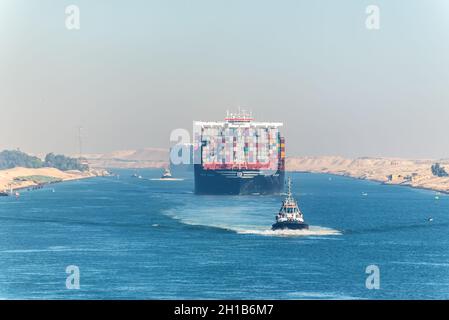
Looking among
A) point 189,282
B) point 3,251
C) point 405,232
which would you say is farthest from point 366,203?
point 189,282

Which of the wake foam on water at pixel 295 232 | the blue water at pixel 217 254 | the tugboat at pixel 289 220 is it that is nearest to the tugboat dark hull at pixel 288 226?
the tugboat at pixel 289 220

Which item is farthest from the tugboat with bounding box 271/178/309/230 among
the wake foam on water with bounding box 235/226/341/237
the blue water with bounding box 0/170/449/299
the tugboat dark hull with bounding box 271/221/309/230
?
the blue water with bounding box 0/170/449/299

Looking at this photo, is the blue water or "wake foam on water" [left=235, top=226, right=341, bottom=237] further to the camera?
"wake foam on water" [left=235, top=226, right=341, bottom=237]

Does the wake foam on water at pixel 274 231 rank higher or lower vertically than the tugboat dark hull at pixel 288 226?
lower

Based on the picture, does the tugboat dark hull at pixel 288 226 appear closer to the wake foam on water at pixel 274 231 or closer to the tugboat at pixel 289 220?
the tugboat at pixel 289 220

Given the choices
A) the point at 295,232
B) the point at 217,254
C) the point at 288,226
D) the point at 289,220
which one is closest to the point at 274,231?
the point at 288,226

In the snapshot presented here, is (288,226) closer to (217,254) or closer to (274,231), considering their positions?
(274,231)

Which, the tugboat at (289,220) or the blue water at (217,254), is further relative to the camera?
the tugboat at (289,220)

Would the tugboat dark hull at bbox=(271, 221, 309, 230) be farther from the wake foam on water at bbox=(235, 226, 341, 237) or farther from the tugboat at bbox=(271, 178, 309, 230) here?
the wake foam on water at bbox=(235, 226, 341, 237)
